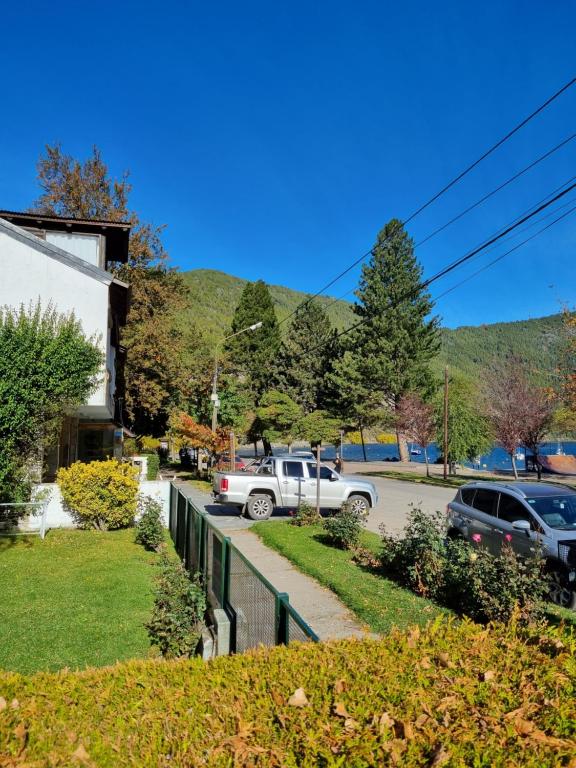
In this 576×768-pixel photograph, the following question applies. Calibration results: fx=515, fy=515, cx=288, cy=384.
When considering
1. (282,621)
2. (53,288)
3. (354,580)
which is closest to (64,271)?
(53,288)

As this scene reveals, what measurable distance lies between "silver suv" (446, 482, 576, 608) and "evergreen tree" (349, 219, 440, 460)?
136ft

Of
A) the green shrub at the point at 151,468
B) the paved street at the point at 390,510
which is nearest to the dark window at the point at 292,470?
the paved street at the point at 390,510

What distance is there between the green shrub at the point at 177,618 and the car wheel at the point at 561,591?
5.00m

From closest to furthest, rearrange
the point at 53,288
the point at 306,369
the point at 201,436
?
the point at 53,288
the point at 201,436
the point at 306,369

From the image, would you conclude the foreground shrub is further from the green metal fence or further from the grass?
the green metal fence

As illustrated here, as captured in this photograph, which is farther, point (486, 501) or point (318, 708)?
point (486, 501)

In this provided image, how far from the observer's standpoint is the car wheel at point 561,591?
24.2 ft

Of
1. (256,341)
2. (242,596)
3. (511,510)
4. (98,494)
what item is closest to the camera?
(242,596)

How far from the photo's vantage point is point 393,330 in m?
52.2

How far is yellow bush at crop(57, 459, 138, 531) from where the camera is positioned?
1345 centimetres

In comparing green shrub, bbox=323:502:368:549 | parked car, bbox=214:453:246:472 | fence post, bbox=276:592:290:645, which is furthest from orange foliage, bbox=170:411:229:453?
fence post, bbox=276:592:290:645

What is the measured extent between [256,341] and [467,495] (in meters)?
48.9

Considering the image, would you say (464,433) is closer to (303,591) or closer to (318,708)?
(303,591)

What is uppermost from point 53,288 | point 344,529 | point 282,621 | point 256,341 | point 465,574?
point 256,341
